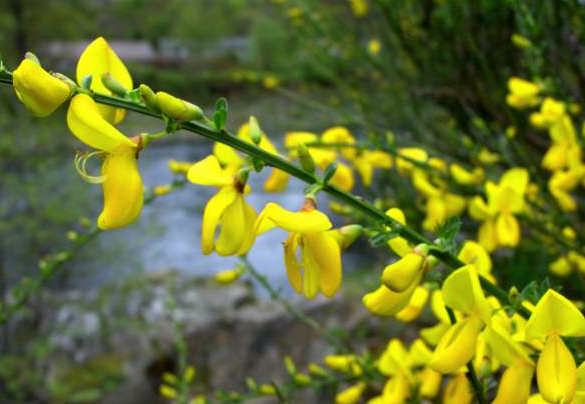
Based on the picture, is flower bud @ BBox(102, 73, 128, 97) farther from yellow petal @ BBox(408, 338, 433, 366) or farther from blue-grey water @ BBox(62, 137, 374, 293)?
blue-grey water @ BBox(62, 137, 374, 293)

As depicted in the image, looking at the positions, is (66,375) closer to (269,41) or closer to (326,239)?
(326,239)

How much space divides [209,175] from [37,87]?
11 centimetres

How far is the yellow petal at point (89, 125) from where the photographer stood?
0.34 m

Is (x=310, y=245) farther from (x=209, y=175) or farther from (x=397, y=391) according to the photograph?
(x=397, y=391)

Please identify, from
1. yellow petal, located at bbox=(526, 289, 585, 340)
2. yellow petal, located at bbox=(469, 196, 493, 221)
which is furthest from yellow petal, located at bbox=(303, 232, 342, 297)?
yellow petal, located at bbox=(469, 196, 493, 221)

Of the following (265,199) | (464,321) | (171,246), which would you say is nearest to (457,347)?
(464,321)

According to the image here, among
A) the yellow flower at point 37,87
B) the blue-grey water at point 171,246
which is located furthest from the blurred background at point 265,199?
the yellow flower at point 37,87

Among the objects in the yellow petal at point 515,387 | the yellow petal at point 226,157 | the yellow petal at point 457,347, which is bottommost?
the yellow petal at point 515,387

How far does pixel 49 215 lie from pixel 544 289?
3.23 m

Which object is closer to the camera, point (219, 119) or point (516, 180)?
point (219, 119)

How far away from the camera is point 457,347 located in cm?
36

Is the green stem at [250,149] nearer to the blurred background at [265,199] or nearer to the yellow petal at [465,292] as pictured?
the yellow petal at [465,292]

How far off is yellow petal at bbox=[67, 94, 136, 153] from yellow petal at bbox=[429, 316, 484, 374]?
0.70 ft

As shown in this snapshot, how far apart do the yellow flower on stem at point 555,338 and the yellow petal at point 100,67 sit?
264 millimetres
